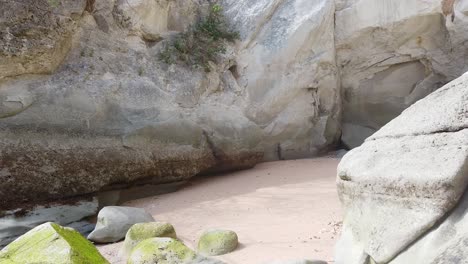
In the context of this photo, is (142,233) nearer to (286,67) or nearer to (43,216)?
(43,216)

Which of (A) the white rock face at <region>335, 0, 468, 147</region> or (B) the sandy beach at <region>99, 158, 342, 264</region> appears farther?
(A) the white rock face at <region>335, 0, 468, 147</region>

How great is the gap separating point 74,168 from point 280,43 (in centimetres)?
415

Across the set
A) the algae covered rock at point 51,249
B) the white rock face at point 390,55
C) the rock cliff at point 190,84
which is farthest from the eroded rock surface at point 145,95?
the algae covered rock at point 51,249

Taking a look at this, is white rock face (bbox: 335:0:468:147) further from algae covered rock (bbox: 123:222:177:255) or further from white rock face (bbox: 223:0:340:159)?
algae covered rock (bbox: 123:222:177:255)

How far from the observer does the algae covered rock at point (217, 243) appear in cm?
353

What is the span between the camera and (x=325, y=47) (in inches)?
322

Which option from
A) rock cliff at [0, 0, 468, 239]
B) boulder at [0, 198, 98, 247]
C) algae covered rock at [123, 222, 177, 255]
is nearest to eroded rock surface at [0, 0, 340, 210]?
rock cliff at [0, 0, 468, 239]

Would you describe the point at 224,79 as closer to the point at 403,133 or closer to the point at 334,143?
the point at 334,143

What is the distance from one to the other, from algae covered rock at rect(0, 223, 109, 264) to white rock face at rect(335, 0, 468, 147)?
6.82 meters

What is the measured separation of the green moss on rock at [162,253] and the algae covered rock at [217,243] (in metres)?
0.46

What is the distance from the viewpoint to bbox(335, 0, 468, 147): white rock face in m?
8.19

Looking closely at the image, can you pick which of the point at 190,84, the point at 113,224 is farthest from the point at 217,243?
the point at 190,84

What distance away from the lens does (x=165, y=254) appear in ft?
10.0

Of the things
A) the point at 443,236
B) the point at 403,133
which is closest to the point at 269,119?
the point at 403,133
